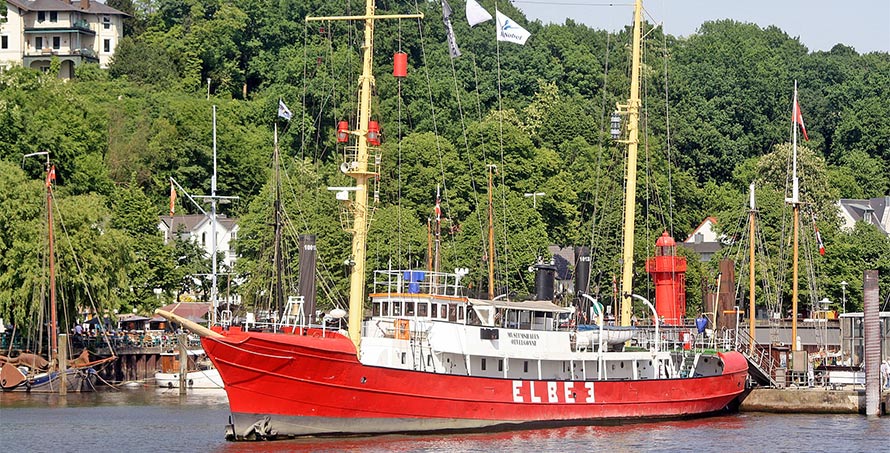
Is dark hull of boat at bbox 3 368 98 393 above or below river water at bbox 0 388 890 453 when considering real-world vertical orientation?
above

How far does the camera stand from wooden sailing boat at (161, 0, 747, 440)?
61875 mm

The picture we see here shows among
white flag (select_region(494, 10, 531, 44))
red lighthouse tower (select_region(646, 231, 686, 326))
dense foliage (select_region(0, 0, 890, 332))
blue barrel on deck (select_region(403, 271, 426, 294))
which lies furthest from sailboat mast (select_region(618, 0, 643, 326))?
blue barrel on deck (select_region(403, 271, 426, 294))

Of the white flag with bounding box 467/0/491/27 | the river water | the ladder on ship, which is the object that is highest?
the white flag with bounding box 467/0/491/27

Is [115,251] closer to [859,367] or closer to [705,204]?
[859,367]

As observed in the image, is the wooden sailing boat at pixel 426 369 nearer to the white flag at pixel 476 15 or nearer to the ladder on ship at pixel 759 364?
the ladder on ship at pixel 759 364

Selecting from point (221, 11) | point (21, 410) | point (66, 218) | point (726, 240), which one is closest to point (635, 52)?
point (21, 410)

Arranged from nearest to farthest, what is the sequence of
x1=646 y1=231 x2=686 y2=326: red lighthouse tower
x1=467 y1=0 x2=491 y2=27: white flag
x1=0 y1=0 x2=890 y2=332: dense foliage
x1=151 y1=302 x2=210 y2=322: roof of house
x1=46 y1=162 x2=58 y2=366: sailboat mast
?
x1=467 y1=0 x2=491 y2=27: white flag, x1=646 y1=231 x2=686 y2=326: red lighthouse tower, x1=46 y1=162 x2=58 y2=366: sailboat mast, x1=0 y1=0 x2=890 y2=332: dense foliage, x1=151 y1=302 x2=210 y2=322: roof of house

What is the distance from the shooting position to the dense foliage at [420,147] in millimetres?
109375

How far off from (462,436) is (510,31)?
19558 millimetres

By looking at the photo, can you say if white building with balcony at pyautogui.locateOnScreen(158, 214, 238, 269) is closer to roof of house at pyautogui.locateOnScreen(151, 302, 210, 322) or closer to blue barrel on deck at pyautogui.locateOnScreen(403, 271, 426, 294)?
roof of house at pyautogui.locateOnScreen(151, 302, 210, 322)

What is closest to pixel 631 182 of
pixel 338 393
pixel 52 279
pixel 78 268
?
pixel 338 393

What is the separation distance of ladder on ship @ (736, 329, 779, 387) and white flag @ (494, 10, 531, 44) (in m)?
17.9

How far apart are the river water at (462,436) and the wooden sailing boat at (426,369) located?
33.0 inches

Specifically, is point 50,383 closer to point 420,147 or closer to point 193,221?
point 420,147
